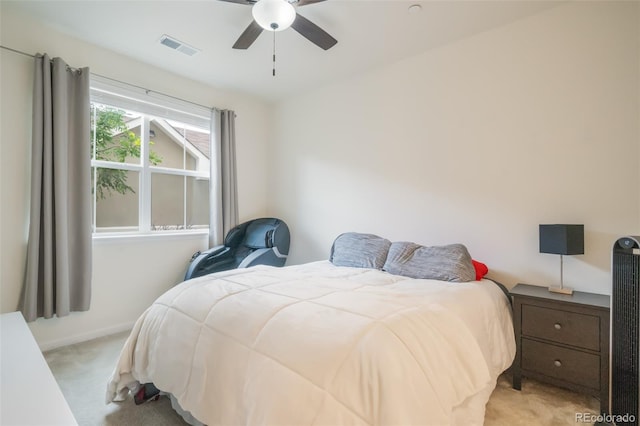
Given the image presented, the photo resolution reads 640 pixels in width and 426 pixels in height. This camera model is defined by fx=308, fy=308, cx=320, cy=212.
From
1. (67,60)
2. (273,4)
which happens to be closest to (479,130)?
(273,4)

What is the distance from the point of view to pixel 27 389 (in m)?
1.29

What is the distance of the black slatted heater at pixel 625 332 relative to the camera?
4.90 feet

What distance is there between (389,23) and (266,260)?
8.52 feet

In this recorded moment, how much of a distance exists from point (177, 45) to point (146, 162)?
1.26 meters

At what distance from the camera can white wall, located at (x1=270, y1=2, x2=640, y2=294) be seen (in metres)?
2.12

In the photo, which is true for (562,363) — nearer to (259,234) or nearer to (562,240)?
(562,240)

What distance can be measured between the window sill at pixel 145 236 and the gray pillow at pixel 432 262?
2328 mm

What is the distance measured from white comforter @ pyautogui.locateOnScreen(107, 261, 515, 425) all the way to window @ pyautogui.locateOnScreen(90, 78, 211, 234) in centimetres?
183

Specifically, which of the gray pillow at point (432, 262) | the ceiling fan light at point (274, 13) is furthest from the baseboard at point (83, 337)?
the ceiling fan light at point (274, 13)

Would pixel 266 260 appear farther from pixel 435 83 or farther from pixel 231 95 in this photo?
pixel 435 83

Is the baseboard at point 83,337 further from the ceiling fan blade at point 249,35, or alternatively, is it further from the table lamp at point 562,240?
the table lamp at point 562,240

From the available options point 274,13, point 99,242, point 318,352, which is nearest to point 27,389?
point 318,352

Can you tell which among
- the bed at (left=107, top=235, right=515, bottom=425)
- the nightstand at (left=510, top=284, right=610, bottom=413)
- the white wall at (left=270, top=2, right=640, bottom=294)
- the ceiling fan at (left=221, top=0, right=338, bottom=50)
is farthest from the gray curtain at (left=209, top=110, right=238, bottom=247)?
the nightstand at (left=510, top=284, right=610, bottom=413)

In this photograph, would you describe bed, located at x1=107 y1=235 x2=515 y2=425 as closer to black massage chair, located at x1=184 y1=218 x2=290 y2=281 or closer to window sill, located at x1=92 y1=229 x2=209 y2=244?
black massage chair, located at x1=184 y1=218 x2=290 y2=281
